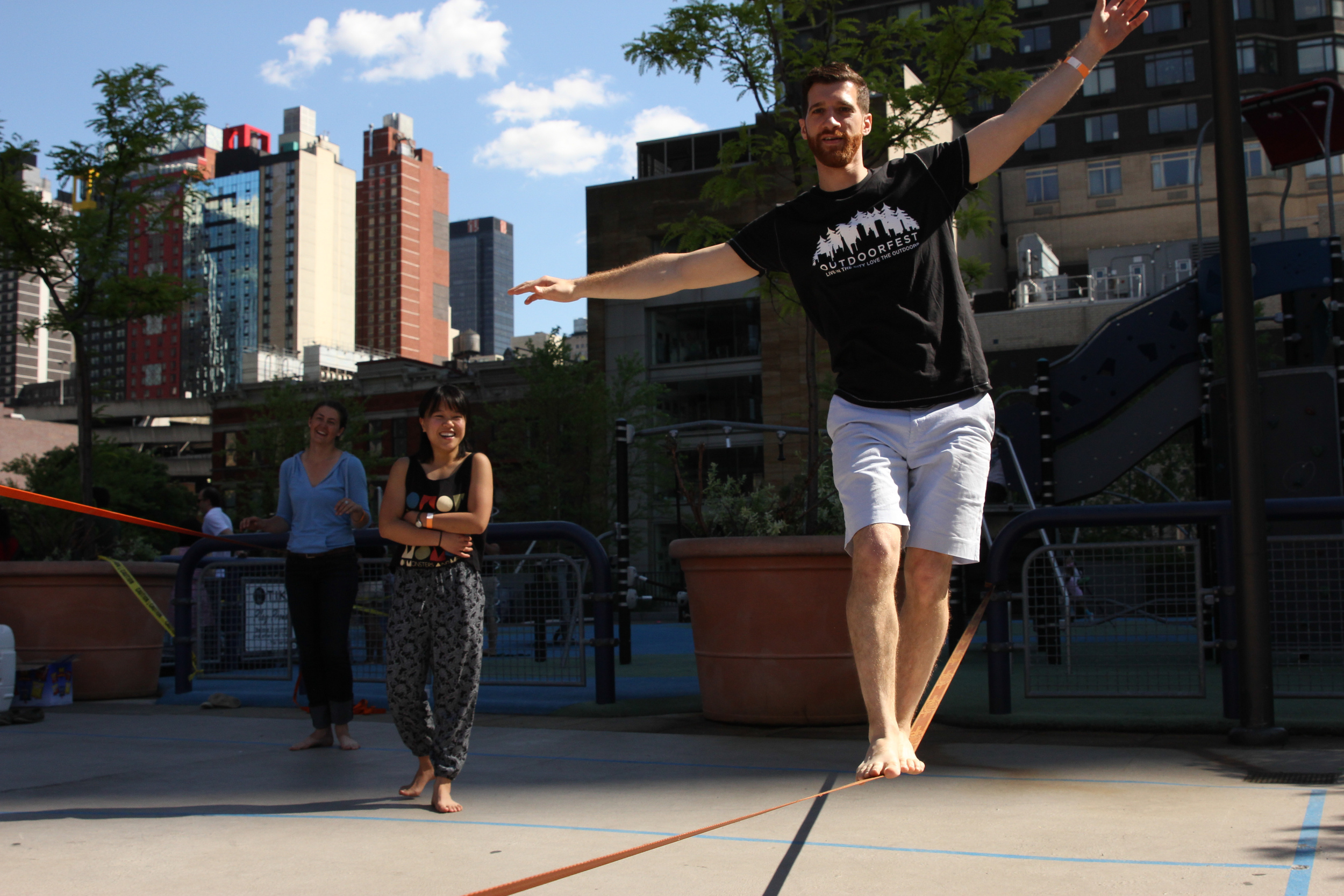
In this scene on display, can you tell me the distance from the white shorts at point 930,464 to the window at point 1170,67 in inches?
2576

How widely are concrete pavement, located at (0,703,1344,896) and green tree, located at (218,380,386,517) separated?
46785 millimetres

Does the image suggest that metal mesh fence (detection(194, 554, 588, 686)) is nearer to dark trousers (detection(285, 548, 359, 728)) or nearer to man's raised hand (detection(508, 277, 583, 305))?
dark trousers (detection(285, 548, 359, 728))

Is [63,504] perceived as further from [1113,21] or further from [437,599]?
[1113,21]

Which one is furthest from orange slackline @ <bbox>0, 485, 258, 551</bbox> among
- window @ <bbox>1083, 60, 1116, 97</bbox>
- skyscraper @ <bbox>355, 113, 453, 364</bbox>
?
skyscraper @ <bbox>355, 113, 453, 364</bbox>

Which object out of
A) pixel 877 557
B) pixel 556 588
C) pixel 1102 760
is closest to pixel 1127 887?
pixel 877 557

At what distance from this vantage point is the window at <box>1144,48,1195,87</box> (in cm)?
5953

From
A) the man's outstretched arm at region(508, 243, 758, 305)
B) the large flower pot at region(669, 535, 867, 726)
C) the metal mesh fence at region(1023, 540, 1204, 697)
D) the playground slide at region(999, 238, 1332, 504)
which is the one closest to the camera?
the man's outstretched arm at region(508, 243, 758, 305)

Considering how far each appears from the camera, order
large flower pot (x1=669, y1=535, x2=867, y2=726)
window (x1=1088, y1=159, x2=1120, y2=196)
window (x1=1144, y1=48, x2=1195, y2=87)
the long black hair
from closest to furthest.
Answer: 1. the long black hair
2. large flower pot (x1=669, y1=535, x2=867, y2=726)
3. window (x1=1144, y1=48, x2=1195, y2=87)
4. window (x1=1088, y1=159, x2=1120, y2=196)

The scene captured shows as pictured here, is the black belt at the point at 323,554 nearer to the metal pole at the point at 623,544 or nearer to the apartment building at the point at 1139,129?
the metal pole at the point at 623,544

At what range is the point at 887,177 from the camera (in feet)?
11.7

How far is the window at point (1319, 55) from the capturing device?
5769 cm

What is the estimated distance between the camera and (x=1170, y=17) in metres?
59.8

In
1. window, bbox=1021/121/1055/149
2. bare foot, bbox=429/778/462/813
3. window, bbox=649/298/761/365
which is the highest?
window, bbox=1021/121/1055/149

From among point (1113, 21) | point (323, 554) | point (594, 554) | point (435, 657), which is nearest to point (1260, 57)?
point (594, 554)
